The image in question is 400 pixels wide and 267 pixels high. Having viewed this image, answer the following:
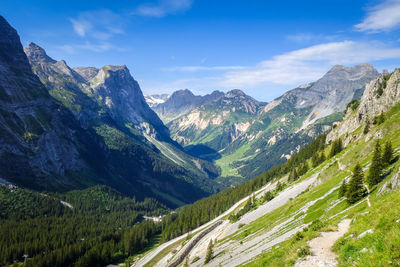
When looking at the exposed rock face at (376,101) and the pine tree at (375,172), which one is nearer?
the pine tree at (375,172)

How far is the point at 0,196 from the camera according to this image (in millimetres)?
173375

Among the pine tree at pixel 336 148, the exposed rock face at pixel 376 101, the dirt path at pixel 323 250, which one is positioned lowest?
the pine tree at pixel 336 148

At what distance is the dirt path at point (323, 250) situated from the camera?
65.5ft

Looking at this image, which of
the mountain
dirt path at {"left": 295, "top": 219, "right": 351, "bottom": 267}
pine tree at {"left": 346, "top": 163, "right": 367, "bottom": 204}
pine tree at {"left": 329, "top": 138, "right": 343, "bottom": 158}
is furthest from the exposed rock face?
dirt path at {"left": 295, "top": 219, "right": 351, "bottom": 267}

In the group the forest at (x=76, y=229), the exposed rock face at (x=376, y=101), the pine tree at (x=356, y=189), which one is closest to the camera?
the pine tree at (x=356, y=189)

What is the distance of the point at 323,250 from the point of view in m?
22.0

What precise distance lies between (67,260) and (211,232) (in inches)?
2789

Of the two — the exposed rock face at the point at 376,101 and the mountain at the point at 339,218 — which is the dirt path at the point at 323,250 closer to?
the mountain at the point at 339,218

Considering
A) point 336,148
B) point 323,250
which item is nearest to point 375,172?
point 323,250

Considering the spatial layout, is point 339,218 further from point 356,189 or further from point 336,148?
point 336,148

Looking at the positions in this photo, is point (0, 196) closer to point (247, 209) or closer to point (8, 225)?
point (8, 225)

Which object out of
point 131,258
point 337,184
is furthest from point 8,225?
point 337,184

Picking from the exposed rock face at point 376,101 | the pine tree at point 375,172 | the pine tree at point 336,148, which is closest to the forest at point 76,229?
the pine tree at point 336,148

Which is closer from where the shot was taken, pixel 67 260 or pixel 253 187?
pixel 67 260
